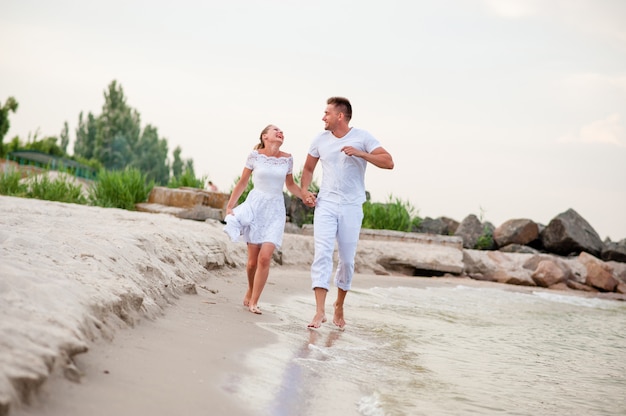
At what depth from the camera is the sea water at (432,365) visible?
3.89m

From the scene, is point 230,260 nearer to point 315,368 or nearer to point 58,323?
point 315,368

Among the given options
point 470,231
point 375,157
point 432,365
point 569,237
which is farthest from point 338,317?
point 569,237

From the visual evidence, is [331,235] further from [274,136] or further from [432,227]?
[432,227]

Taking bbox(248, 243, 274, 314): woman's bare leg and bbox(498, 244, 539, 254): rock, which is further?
bbox(498, 244, 539, 254): rock

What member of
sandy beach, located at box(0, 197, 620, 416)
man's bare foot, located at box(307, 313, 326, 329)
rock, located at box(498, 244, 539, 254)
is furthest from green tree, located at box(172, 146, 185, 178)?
man's bare foot, located at box(307, 313, 326, 329)

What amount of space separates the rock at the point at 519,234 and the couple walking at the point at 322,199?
44.8 ft

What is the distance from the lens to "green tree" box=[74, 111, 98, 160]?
5834cm

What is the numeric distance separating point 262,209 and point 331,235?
29.2 inches

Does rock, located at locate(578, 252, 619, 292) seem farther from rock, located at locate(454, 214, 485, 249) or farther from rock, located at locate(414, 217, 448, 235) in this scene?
rock, located at locate(414, 217, 448, 235)

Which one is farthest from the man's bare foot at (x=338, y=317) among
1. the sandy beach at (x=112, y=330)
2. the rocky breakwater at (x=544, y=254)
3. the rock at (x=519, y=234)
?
the rock at (x=519, y=234)

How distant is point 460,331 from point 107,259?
12.6 ft

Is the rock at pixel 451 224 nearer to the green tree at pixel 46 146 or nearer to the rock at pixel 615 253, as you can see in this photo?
the rock at pixel 615 253

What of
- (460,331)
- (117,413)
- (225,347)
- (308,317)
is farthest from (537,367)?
(117,413)

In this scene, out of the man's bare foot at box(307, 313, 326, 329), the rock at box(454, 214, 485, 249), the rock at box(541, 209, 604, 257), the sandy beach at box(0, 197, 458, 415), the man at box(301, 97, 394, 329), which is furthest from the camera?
the rock at box(454, 214, 485, 249)
